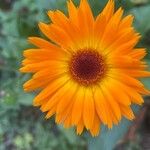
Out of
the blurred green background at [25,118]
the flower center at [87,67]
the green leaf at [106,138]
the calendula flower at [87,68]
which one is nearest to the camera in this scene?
the calendula flower at [87,68]

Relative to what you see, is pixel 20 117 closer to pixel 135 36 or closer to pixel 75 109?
pixel 75 109

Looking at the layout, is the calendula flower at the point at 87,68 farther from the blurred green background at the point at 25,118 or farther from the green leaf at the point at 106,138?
the blurred green background at the point at 25,118

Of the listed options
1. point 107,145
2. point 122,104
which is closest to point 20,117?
point 107,145

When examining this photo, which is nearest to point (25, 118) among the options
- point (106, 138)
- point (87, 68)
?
point (106, 138)

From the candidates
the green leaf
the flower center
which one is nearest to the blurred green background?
the green leaf

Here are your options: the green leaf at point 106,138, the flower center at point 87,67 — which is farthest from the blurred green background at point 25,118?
the flower center at point 87,67

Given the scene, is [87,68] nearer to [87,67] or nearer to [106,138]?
[87,67]

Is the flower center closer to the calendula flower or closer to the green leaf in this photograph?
the calendula flower

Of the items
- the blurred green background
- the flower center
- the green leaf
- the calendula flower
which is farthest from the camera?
the blurred green background
